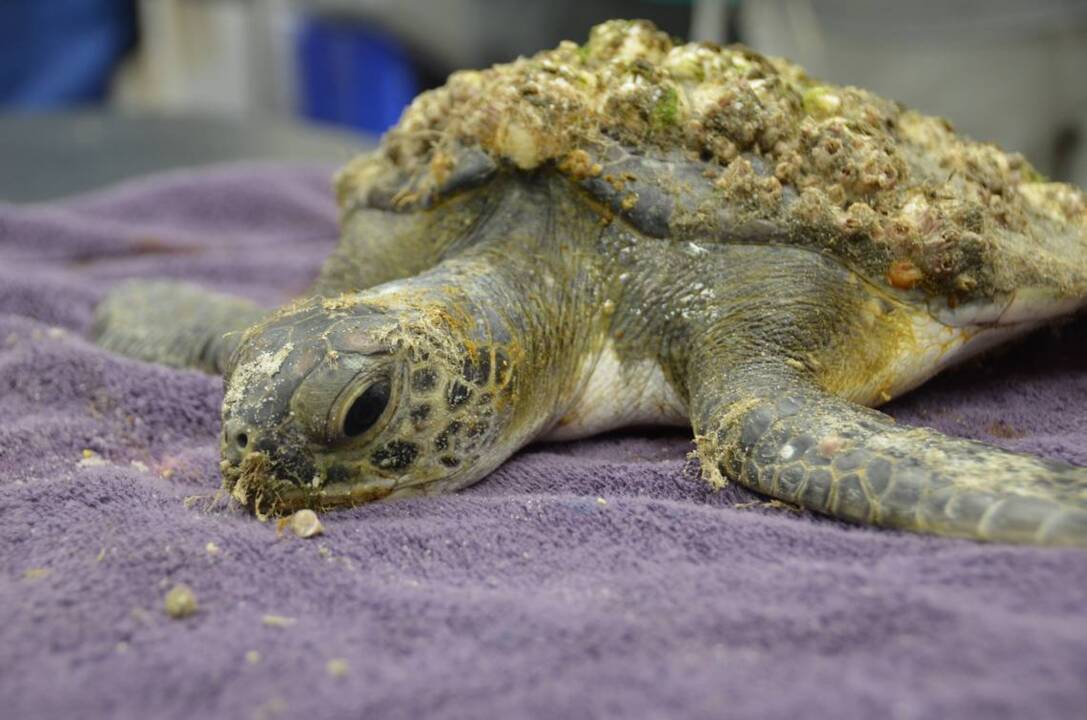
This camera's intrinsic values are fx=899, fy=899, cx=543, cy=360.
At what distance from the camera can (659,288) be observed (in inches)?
52.8

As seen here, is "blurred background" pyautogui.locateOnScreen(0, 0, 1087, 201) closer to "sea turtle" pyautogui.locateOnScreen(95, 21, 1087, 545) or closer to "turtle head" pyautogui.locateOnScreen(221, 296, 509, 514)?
"sea turtle" pyautogui.locateOnScreen(95, 21, 1087, 545)

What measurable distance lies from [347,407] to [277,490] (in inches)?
5.4

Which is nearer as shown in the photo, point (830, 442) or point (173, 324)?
point (830, 442)

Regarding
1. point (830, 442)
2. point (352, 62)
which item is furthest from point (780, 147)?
point (352, 62)

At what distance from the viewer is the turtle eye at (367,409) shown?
3.52 ft

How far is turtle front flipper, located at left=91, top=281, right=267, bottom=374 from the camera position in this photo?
1.72 metres

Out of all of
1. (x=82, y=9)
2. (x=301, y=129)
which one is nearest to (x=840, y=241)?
(x=301, y=129)

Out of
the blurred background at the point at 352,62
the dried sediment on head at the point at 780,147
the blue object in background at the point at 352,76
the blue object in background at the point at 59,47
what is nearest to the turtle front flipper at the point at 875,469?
the dried sediment on head at the point at 780,147

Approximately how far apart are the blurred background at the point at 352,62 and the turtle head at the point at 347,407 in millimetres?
2139

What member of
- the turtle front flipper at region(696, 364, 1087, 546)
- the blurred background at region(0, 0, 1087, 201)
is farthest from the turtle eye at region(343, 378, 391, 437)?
the blurred background at region(0, 0, 1087, 201)

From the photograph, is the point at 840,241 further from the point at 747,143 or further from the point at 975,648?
the point at 975,648

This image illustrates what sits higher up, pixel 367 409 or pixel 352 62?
pixel 352 62

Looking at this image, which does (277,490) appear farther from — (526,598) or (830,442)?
(830,442)

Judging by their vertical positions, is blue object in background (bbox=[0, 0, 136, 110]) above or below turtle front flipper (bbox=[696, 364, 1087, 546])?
above
